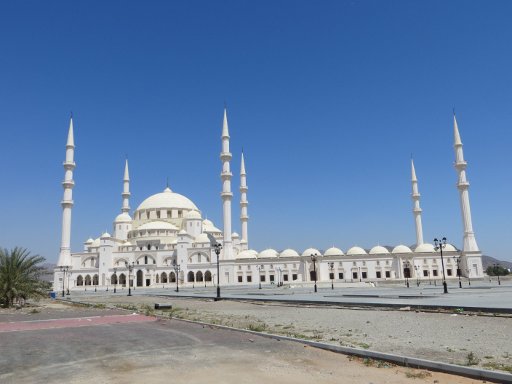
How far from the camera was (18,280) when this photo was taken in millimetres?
28797

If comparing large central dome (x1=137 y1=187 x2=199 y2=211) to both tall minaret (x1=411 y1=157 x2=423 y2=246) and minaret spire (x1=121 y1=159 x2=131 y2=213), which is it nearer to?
minaret spire (x1=121 y1=159 x2=131 y2=213)

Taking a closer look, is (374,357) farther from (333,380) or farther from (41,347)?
(41,347)

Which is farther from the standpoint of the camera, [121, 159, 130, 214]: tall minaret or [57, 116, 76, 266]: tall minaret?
[121, 159, 130, 214]: tall minaret

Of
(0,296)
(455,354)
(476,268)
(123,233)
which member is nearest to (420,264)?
(476,268)

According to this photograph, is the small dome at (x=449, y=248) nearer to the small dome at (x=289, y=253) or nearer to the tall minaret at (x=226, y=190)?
the small dome at (x=289, y=253)

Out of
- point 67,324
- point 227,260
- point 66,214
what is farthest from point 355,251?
point 67,324

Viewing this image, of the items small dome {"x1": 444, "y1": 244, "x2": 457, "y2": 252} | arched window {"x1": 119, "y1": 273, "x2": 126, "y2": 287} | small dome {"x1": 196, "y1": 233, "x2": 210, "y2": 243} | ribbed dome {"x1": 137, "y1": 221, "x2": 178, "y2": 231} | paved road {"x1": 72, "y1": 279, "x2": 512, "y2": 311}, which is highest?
ribbed dome {"x1": 137, "y1": 221, "x2": 178, "y2": 231}

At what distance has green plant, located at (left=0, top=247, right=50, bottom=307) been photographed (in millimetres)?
28297

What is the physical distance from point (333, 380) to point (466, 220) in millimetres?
65452

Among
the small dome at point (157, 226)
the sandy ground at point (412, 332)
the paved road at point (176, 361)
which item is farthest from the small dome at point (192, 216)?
the paved road at point (176, 361)

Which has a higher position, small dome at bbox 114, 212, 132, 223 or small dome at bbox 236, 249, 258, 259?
small dome at bbox 114, 212, 132, 223

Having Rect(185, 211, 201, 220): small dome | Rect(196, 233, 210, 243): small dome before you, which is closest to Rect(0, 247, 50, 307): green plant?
Rect(196, 233, 210, 243): small dome

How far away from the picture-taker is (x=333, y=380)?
22.9ft

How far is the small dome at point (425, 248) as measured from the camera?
71.7m
